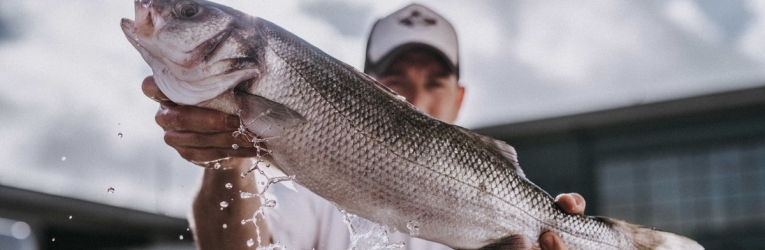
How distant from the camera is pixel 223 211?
3.25 meters

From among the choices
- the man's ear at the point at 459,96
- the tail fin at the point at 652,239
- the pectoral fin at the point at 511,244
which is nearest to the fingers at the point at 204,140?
the pectoral fin at the point at 511,244

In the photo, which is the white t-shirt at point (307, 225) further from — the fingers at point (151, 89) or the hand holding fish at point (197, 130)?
the fingers at point (151, 89)

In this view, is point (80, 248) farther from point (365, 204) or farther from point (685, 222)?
point (365, 204)

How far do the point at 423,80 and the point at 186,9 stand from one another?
2.38m

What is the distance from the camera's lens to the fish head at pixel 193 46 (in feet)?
7.60

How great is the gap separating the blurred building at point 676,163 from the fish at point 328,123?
1323 cm

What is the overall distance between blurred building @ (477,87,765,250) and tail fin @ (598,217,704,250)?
1254 centimetres

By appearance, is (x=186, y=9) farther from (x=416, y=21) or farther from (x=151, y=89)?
(x=416, y=21)

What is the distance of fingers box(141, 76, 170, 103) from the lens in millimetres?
2459

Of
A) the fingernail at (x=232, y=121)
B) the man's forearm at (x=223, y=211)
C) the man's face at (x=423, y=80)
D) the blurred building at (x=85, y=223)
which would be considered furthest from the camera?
the blurred building at (x=85, y=223)

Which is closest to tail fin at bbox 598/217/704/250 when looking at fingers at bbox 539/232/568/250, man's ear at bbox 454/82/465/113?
fingers at bbox 539/232/568/250

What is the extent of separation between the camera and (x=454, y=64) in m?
4.70

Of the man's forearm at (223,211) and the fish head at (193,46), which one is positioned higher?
the fish head at (193,46)

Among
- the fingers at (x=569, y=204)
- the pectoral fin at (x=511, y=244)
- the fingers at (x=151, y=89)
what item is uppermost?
the fingers at (x=151, y=89)
